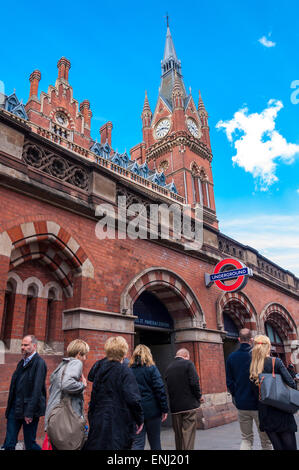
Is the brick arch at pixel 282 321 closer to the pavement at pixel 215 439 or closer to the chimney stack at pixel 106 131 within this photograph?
the pavement at pixel 215 439

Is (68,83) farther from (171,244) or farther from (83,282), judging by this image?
(83,282)

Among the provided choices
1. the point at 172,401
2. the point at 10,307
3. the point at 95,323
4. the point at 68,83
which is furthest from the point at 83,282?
the point at 68,83

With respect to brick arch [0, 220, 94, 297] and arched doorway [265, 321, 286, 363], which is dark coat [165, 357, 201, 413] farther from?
arched doorway [265, 321, 286, 363]

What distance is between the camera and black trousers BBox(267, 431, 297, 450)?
386cm

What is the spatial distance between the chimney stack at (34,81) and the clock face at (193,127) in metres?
19.9

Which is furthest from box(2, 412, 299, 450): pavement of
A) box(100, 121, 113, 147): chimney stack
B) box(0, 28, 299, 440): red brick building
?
box(100, 121, 113, 147): chimney stack

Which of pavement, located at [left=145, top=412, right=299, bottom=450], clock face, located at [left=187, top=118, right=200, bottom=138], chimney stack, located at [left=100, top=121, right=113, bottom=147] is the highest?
clock face, located at [left=187, top=118, right=200, bottom=138]

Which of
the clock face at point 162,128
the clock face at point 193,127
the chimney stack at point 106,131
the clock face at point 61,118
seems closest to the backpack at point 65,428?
the clock face at point 61,118

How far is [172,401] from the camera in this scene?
16.9 feet

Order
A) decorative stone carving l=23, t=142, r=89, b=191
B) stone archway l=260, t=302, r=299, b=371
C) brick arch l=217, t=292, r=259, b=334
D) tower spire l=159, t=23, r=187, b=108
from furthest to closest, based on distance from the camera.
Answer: tower spire l=159, t=23, r=187, b=108 < stone archway l=260, t=302, r=299, b=371 < brick arch l=217, t=292, r=259, b=334 < decorative stone carving l=23, t=142, r=89, b=191

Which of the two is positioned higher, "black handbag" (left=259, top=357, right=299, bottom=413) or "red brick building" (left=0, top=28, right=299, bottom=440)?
"red brick building" (left=0, top=28, right=299, bottom=440)

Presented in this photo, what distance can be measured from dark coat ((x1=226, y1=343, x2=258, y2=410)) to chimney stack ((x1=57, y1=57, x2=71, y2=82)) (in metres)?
34.0

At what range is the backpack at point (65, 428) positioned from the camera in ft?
11.6

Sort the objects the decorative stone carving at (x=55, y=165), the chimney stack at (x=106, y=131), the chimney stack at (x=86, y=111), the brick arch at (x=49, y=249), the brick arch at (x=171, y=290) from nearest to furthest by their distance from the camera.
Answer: the brick arch at (x=49, y=249), the decorative stone carving at (x=55, y=165), the brick arch at (x=171, y=290), the chimney stack at (x=86, y=111), the chimney stack at (x=106, y=131)
